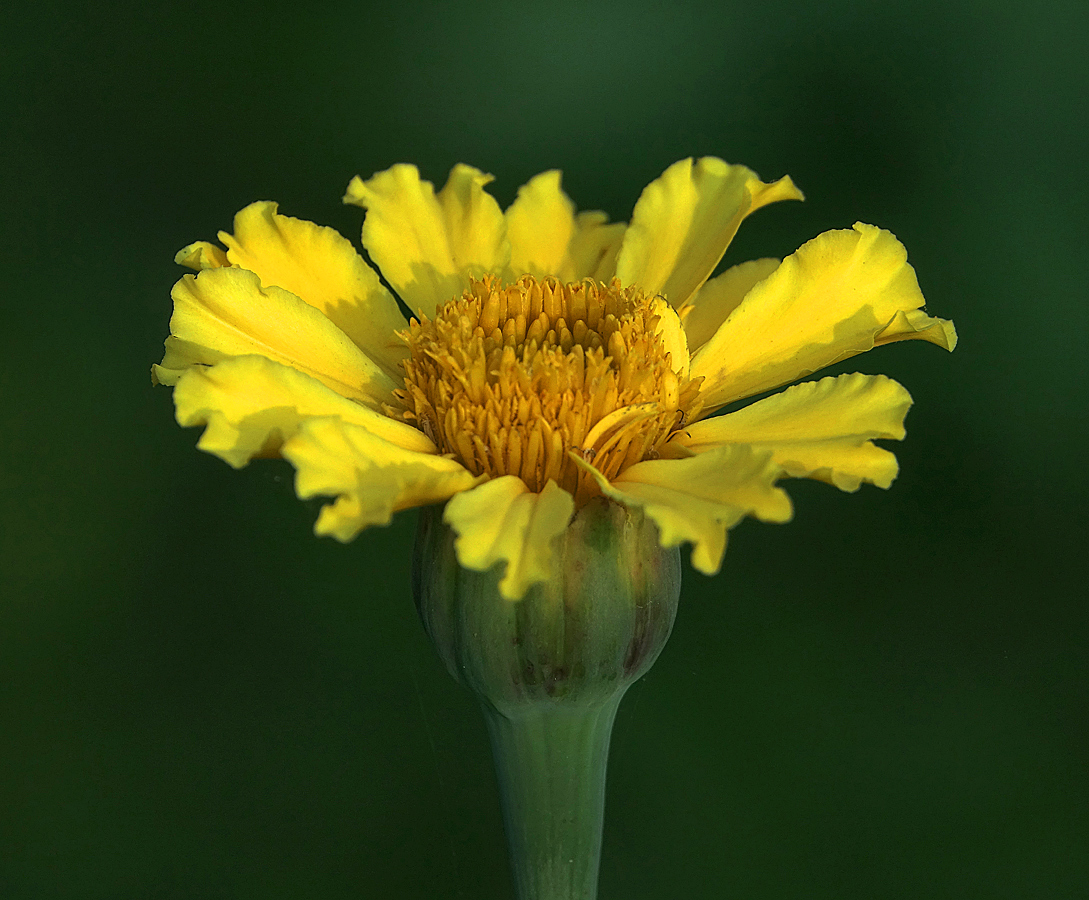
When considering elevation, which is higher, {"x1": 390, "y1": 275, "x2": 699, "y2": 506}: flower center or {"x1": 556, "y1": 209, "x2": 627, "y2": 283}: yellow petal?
{"x1": 556, "y1": 209, "x2": 627, "y2": 283}: yellow petal

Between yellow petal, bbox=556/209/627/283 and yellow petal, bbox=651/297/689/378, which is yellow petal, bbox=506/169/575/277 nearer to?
yellow petal, bbox=556/209/627/283

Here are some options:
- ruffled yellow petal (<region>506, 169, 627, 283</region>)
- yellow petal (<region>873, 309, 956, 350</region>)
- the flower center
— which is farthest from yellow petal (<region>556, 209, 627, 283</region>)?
yellow petal (<region>873, 309, 956, 350</region>)

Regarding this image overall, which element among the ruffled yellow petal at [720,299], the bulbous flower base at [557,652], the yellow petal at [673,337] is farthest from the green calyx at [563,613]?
the ruffled yellow petal at [720,299]

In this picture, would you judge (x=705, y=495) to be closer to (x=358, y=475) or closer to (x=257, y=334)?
(x=358, y=475)

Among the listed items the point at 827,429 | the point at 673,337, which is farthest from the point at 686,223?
the point at 827,429

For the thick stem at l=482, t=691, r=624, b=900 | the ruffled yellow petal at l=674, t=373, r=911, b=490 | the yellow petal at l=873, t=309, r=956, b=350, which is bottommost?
the thick stem at l=482, t=691, r=624, b=900

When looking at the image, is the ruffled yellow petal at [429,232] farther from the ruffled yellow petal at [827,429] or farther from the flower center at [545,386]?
the ruffled yellow petal at [827,429]

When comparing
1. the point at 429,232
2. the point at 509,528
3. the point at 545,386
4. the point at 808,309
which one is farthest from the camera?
the point at 429,232
